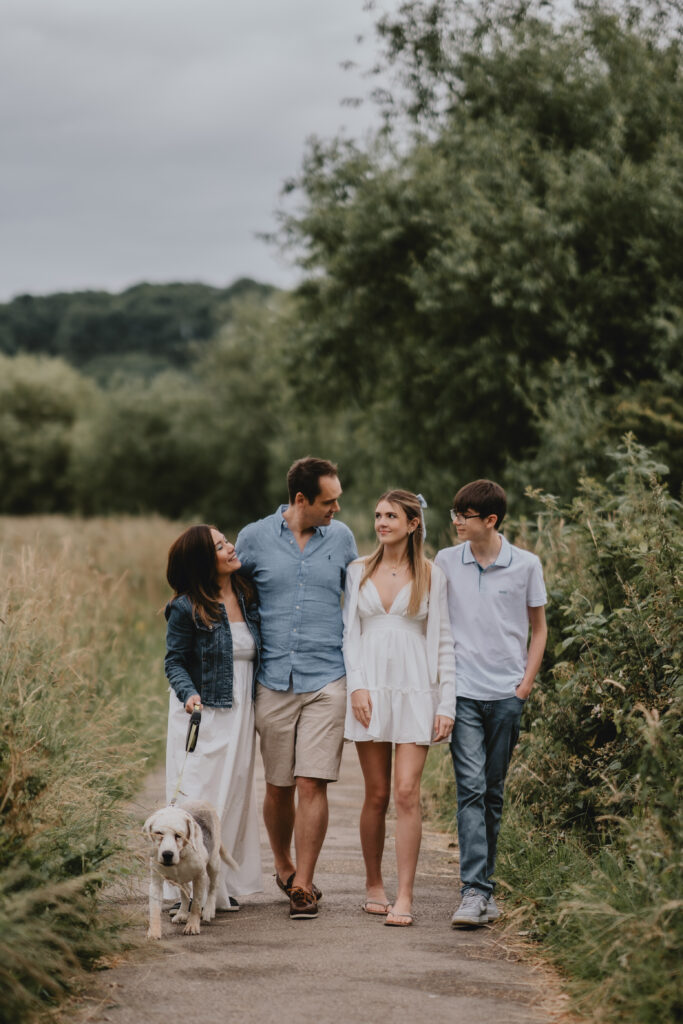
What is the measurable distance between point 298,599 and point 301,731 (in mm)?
643

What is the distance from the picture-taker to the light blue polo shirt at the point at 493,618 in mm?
5965

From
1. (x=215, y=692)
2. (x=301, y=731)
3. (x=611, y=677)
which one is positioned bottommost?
(x=301, y=731)

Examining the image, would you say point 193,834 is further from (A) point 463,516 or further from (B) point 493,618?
(A) point 463,516

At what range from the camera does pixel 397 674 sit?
19.6ft

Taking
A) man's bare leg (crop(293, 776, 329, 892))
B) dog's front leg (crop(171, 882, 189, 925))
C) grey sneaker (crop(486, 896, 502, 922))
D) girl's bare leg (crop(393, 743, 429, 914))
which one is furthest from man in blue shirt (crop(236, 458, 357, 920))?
grey sneaker (crop(486, 896, 502, 922))

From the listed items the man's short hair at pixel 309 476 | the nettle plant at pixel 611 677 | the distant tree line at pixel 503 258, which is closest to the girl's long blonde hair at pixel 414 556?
the man's short hair at pixel 309 476

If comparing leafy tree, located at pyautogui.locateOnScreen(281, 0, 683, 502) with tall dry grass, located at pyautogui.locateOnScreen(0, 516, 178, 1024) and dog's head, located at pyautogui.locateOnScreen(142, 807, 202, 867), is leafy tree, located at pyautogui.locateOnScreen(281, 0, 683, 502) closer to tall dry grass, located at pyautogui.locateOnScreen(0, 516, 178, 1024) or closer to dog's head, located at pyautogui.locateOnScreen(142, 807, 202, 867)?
tall dry grass, located at pyautogui.locateOnScreen(0, 516, 178, 1024)

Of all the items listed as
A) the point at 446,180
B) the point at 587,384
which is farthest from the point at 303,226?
the point at 587,384

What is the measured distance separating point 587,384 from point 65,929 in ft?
39.1

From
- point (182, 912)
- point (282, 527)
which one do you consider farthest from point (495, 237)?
point (182, 912)

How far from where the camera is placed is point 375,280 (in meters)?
18.4

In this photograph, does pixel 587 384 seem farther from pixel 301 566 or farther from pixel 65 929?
pixel 65 929

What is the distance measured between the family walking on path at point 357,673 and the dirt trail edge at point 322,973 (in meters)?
0.20

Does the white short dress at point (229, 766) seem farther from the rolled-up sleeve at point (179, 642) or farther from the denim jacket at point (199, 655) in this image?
the rolled-up sleeve at point (179, 642)
